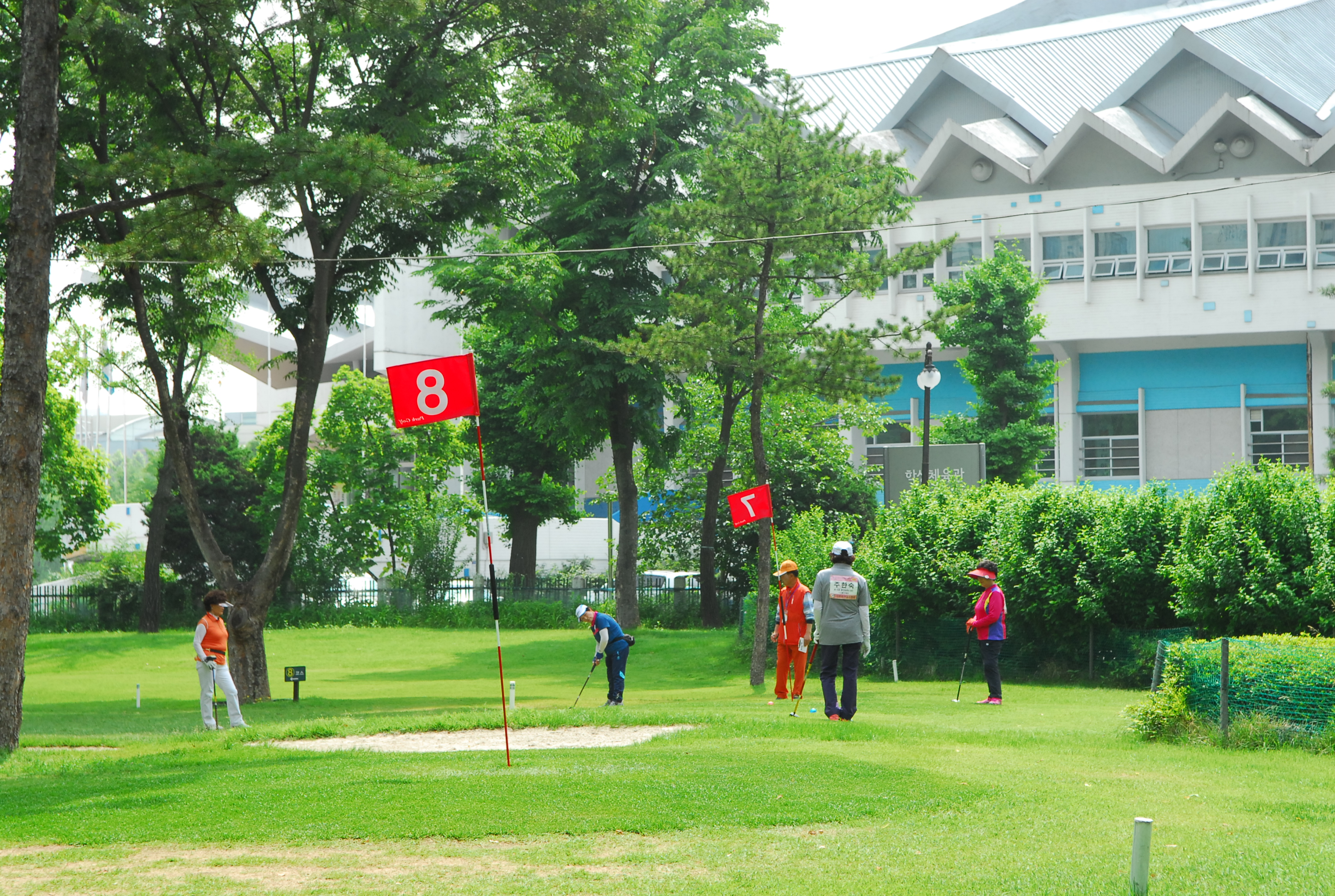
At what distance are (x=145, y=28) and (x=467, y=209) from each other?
6.72m

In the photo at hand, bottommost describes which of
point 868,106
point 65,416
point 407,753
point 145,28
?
point 407,753

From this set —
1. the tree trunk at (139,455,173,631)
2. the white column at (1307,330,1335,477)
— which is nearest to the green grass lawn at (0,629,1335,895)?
the tree trunk at (139,455,173,631)

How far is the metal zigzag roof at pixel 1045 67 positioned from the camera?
58.2 m

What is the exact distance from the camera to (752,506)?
863 inches

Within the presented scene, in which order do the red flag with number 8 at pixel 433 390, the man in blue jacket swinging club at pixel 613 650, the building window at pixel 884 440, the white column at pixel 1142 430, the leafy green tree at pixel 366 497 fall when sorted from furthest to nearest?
the building window at pixel 884 440
the white column at pixel 1142 430
the leafy green tree at pixel 366 497
the man in blue jacket swinging club at pixel 613 650
the red flag with number 8 at pixel 433 390

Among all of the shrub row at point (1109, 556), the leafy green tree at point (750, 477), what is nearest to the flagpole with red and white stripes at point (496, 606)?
the shrub row at point (1109, 556)

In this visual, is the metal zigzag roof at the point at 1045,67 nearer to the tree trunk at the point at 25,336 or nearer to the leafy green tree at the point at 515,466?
the leafy green tree at the point at 515,466

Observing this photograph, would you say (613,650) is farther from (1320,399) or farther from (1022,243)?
(1022,243)

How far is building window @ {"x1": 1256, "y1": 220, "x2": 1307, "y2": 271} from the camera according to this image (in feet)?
162

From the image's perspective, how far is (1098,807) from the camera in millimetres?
8922

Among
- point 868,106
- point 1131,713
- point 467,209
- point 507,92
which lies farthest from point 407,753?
point 868,106

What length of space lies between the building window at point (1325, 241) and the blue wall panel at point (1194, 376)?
11.0 ft

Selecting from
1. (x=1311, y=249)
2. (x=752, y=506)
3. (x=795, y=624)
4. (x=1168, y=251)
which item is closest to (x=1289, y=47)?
(x=1311, y=249)

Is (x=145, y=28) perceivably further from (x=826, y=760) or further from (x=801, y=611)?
(x=826, y=760)
